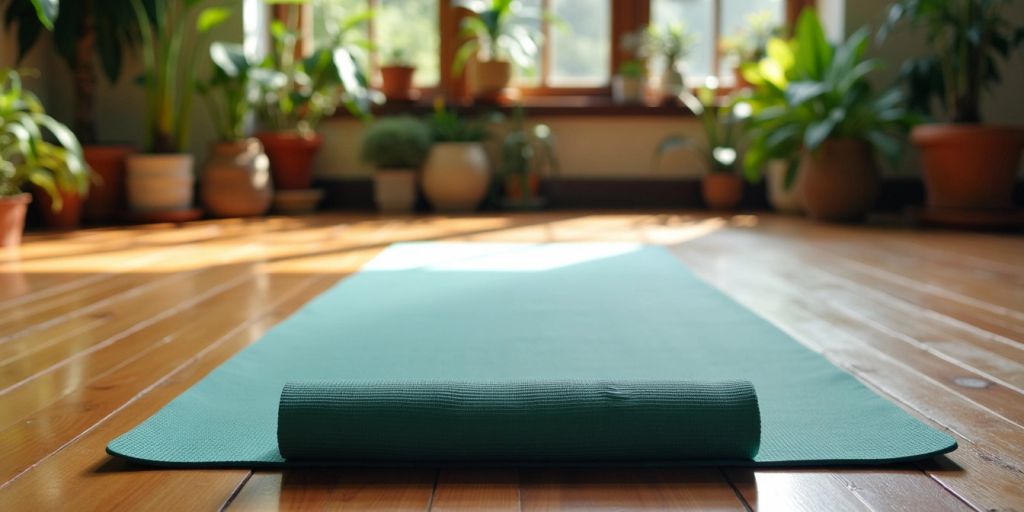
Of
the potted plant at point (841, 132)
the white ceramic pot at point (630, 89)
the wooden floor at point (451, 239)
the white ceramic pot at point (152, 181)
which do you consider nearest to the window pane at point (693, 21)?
the white ceramic pot at point (630, 89)

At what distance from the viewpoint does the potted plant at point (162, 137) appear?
4.25 m

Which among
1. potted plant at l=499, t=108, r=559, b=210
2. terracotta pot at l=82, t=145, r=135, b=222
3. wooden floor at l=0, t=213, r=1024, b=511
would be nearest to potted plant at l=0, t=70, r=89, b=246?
wooden floor at l=0, t=213, r=1024, b=511

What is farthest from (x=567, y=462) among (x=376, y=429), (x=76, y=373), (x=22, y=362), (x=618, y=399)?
(x=22, y=362)

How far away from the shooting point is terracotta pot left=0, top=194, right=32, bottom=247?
10.6ft

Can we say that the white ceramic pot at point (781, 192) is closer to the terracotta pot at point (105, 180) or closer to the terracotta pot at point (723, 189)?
the terracotta pot at point (723, 189)

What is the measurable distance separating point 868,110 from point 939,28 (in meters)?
0.42

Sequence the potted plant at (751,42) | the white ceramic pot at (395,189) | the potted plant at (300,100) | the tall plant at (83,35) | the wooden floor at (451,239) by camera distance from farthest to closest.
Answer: the potted plant at (751,42) → the white ceramic pot at (395,189) → the potted plant at (300,100) → the tall plant at (83,35) → the wooden floor at (451,239)

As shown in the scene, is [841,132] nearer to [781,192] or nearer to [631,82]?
[781,192]

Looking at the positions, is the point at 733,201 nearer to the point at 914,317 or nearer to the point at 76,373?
the point at 914,317

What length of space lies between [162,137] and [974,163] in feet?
11.1

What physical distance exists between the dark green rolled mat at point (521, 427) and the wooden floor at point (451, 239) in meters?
0.02

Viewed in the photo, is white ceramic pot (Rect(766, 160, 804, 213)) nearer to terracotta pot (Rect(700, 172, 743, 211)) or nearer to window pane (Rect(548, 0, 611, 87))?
terracotta pot (Rect(700, 172, 743, 211))

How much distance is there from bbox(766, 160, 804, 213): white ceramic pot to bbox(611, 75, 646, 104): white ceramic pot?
75 centimetres

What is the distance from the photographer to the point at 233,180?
447 cm
